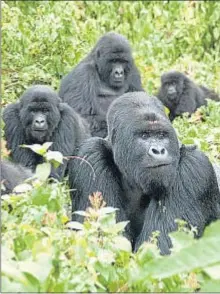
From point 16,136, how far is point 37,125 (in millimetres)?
239

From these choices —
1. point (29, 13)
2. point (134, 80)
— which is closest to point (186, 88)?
point (134, 80)

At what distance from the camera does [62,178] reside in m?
7.56

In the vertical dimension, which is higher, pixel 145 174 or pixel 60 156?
pixel 60 156

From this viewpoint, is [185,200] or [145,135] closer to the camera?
[145,135]

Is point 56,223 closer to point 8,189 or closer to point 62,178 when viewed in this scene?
point 8,189

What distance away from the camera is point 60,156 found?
12.9 feet

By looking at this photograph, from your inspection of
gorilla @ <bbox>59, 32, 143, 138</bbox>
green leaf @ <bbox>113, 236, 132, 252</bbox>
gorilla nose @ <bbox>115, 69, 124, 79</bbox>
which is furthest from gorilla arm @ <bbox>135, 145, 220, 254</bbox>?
gorilla nose @ <bbox>115, 69, 124, 79</bbox>

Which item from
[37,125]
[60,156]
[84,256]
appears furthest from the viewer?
[37,125]

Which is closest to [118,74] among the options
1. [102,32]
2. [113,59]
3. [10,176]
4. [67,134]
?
[113,59]

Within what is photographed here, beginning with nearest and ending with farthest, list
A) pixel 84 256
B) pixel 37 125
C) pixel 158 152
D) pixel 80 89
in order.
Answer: pixel 84 256 < pixel 158 152 < pixel 37 125 < pixel 80 89

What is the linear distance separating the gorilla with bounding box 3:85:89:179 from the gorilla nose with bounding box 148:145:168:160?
2793 millimetres

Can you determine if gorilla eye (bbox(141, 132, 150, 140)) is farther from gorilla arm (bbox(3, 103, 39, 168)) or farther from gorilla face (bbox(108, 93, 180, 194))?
gorilla arm (bbox(3, 103, 39, 168))

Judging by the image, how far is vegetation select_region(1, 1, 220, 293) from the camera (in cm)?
338

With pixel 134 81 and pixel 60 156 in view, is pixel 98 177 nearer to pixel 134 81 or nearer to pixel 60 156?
pixel 60 156
